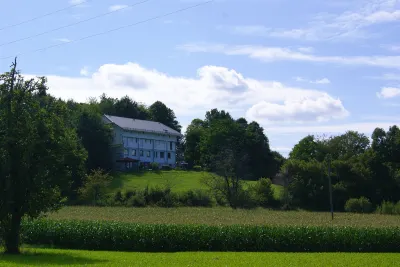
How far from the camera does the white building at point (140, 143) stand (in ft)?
330

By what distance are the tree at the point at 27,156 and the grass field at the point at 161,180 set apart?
47002 millimetres

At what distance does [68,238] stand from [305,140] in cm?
9456

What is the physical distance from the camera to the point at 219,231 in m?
31.8

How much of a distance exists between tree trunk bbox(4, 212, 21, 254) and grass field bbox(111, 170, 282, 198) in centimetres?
4674

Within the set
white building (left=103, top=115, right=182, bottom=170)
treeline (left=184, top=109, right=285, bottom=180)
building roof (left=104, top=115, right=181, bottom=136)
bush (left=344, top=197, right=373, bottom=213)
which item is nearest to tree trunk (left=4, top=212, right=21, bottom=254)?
bush (left=344, top=197, right=373, bottom=213)

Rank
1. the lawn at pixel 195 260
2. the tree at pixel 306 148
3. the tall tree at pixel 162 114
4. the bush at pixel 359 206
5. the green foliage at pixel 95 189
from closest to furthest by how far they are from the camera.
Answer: the lawn at pixel 195 260 < the bush at pixel 359 206 < the green foliage at pixel 95 189 < the tree at pixel 306 148 < the tall tree at pixel 162 114

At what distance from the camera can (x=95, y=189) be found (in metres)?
70.8

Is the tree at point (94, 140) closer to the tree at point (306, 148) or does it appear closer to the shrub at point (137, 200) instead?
the shrub at point (137, 200)

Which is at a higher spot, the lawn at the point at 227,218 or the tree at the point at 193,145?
the tree at the point at 193,145

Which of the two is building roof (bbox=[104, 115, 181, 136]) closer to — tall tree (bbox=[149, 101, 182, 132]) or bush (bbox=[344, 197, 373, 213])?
tall tree (bbox=[149, 101, 182, 132])

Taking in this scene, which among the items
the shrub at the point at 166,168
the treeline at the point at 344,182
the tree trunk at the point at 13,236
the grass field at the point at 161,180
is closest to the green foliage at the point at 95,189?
the grass field at the point at 161,180

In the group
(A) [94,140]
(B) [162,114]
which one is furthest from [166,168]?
(B) [162,114]

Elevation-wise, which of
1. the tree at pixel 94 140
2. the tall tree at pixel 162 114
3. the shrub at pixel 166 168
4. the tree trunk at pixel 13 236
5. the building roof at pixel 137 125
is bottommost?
the tree trunk at pixel 13 236

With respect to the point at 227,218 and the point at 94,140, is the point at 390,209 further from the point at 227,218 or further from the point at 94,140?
the point at 94,140
